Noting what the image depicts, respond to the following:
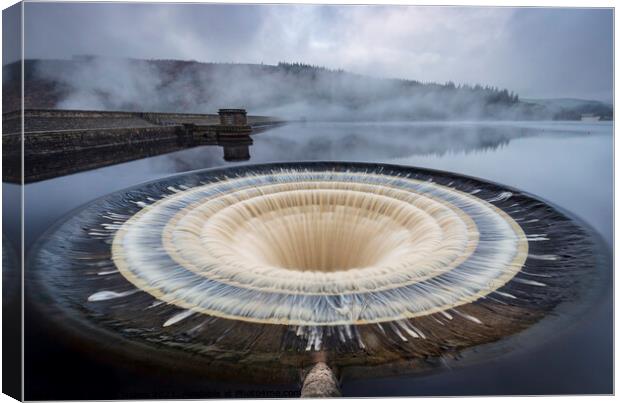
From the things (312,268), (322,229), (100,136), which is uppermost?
(100,136)

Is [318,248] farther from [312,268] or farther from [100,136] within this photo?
[100,136]

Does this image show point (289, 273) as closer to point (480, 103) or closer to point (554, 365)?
point (554, 365)

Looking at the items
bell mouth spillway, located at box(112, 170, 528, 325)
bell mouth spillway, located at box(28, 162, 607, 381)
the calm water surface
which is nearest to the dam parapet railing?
the calm water surface

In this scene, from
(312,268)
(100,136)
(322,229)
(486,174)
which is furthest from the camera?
(100,136)

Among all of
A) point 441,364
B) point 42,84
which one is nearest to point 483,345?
point 441,364

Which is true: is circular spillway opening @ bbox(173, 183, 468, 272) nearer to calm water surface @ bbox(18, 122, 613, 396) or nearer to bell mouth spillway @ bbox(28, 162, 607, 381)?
bell mouth spillway @ bbox(28, 162, 607, 381)

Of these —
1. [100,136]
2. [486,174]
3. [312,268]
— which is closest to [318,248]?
[312,268]
